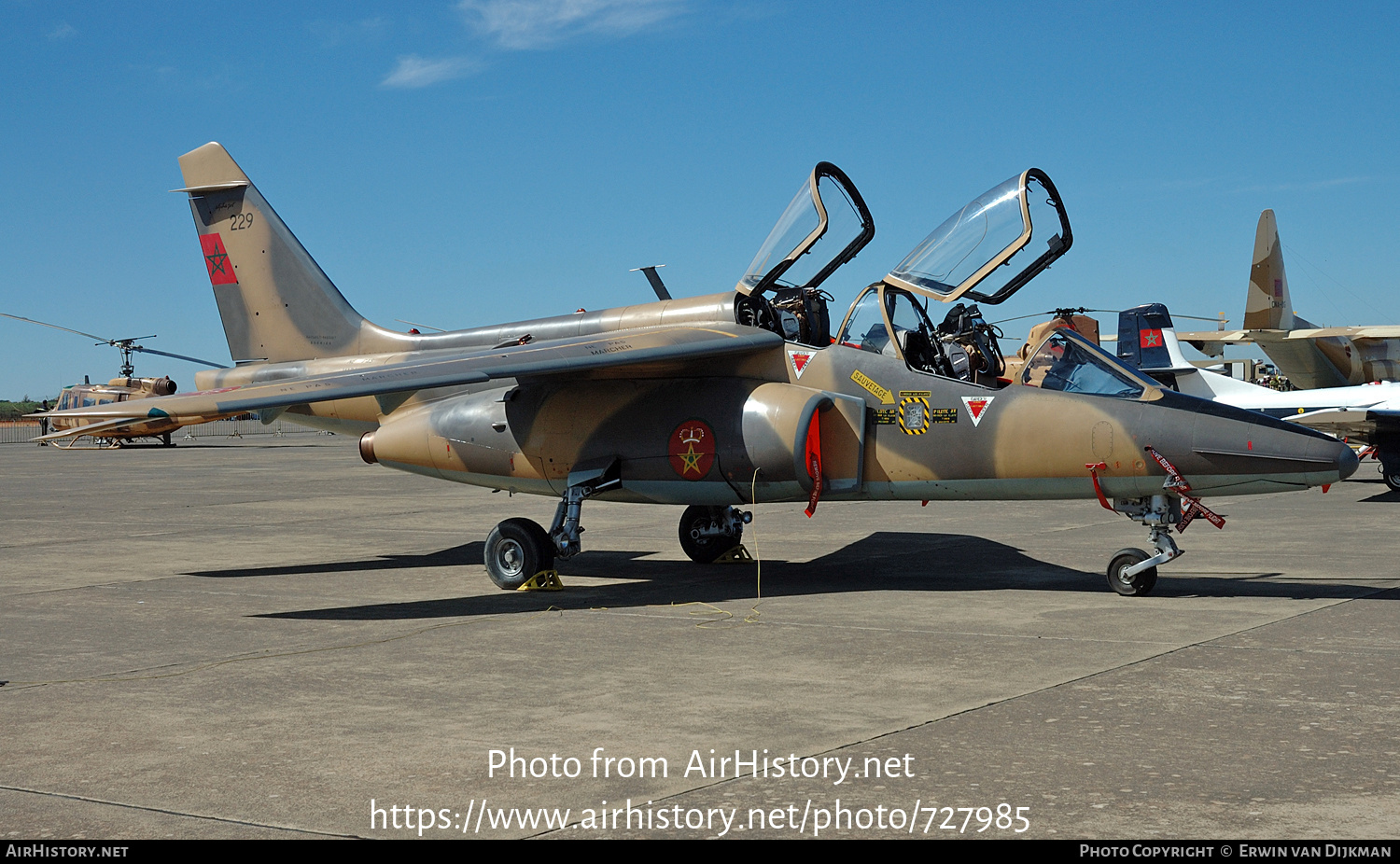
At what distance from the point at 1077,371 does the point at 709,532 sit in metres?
4.47

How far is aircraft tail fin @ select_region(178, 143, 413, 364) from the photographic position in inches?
552

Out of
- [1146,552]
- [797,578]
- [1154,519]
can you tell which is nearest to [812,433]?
[797,578]

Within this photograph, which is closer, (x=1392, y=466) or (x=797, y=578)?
(x=797, y=578)

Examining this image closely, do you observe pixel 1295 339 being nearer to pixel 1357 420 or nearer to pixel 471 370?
pixel 1357 420

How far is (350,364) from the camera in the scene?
44.1ft

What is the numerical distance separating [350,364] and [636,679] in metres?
7.73

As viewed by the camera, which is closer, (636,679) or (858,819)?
(858,819)

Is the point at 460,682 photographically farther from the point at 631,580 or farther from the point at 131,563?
the point at 131,563

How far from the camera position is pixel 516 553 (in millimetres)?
11023

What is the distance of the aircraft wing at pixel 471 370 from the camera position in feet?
31.4

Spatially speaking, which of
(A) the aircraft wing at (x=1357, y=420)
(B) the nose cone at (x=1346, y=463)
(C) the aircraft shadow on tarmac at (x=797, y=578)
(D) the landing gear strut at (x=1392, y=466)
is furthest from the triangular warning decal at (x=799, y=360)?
(D) the landing gear strut at (x=1392, y=466)

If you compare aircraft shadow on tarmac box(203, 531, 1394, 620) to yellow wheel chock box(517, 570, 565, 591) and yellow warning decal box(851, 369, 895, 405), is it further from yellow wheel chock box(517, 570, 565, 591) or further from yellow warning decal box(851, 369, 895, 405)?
yellow warning decal box(851, 369, 895, 405)

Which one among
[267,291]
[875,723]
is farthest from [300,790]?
[267,291]

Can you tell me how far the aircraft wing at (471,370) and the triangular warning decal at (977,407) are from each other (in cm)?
184
